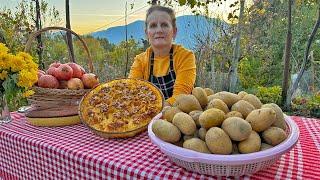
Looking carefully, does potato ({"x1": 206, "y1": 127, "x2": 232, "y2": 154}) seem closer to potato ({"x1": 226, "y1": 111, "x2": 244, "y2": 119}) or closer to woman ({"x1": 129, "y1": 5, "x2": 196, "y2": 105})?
potato ({"x1": 226, "y1": 111, "x2": 244, "y2": 119})

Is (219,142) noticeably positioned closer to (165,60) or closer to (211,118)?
(211,118)

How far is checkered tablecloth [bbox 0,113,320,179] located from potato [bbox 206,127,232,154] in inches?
4.5

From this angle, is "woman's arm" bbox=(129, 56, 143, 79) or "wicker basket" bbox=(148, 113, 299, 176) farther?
"woman's arm" bbox=(129, 56, 143, 79)

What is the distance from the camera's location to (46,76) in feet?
4.89

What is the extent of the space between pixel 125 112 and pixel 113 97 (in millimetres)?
131

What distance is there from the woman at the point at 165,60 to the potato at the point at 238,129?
95 centimetres

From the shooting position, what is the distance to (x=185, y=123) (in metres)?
0.94

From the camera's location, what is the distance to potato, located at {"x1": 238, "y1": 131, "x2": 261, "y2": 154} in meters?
0.86

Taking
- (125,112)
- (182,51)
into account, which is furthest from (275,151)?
(182,51)

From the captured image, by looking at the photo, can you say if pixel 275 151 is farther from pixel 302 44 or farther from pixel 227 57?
pixel 302 44

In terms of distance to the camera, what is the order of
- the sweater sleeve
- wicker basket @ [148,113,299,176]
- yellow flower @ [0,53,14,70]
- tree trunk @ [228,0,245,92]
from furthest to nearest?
tree trunk @ [228,0,245,92]
the sweater sleeve
yellow flower @ [0,53,14,70]
wicker basket @ [148,113,299,176]

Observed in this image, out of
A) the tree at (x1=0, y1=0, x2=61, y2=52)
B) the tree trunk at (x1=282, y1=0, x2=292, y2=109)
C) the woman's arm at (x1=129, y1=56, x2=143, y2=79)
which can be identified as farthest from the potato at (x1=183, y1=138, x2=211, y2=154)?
the tree at (x1=0, y1=0, x2=61, y2=52)

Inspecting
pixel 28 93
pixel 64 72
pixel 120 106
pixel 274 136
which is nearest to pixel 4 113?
pixel 28 93

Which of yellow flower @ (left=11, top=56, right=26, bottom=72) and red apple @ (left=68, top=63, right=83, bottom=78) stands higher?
yellow flower @ (left=11, top=56, right=26, bottom=72)
